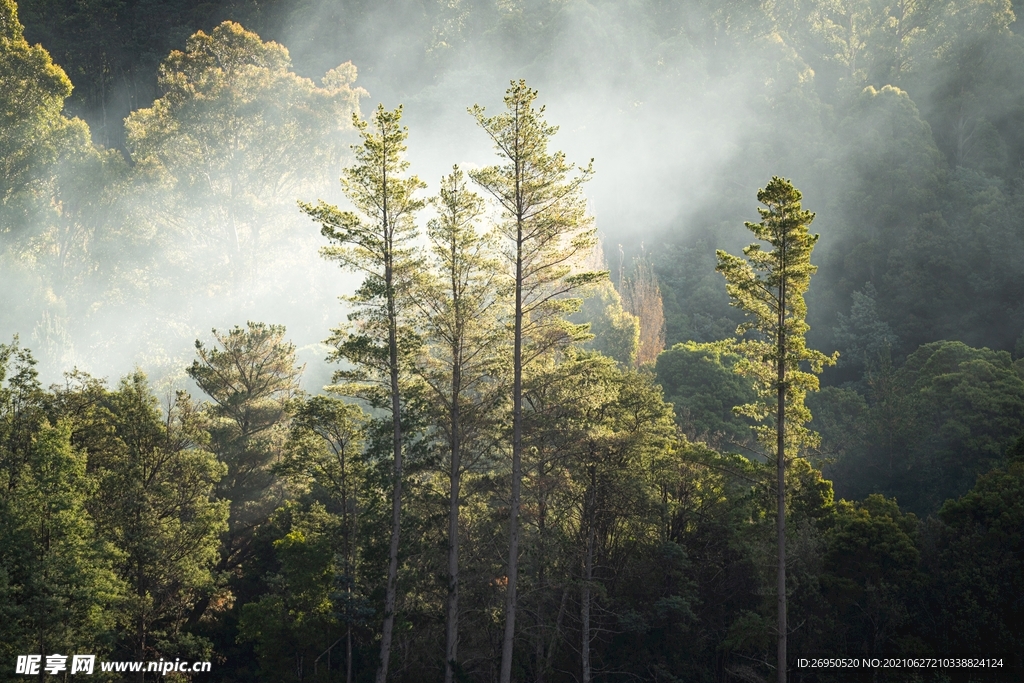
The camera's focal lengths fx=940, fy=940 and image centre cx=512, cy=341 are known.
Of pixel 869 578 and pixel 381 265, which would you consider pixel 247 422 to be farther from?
pixel 869 578

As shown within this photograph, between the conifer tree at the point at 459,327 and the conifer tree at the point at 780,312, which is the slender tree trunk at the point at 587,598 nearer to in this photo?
the conifer tree at the point at 459,327

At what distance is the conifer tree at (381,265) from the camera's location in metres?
22.9

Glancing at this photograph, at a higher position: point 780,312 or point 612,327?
point 612,327

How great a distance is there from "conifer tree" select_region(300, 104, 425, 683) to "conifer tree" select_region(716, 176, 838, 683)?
25.8 ft

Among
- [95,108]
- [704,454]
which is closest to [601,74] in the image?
[95,108]

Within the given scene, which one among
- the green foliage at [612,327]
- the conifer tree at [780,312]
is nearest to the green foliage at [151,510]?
the conifer tree at [780,312]

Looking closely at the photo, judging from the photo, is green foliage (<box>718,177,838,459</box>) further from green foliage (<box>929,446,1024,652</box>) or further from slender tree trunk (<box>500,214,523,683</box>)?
green foliage (<box>929,446,1024,652</box>)

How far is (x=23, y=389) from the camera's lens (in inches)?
937

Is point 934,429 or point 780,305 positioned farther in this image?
point 934,429

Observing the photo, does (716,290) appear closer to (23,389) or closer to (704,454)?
(704,454)

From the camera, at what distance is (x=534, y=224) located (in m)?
22.9

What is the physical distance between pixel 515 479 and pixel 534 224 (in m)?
6.16

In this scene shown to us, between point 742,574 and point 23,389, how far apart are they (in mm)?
19692

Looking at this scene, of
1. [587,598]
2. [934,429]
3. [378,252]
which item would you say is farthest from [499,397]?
[934,429]
